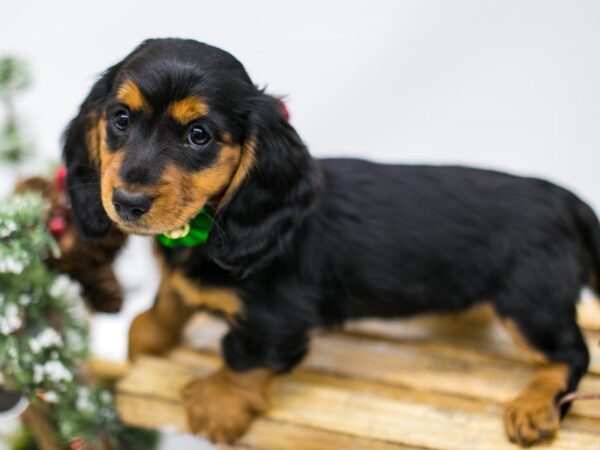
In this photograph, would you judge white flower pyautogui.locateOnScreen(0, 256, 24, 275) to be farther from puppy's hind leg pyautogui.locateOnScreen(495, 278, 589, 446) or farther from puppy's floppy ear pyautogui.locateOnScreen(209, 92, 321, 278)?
puppy's hind leg pyautogui.locateOnScreen(495, 278, 589, 446)

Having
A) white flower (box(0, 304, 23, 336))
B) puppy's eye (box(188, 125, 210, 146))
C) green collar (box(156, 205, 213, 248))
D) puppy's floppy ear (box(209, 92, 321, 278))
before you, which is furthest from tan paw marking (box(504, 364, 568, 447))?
white flower (box(0, 304, 23, 336))

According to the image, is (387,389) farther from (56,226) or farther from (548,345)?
(56,226)

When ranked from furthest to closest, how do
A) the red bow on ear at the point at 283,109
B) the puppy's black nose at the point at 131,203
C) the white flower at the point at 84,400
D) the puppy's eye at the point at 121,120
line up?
the white flower at the point at 84,400 < the red bow on ear at the point at 283,109 < the puppy's eye at the point at 121,120 < the puppy's black nose at the point at 131,203

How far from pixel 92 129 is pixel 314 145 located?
2194mm

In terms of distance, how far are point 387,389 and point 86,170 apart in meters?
1.14

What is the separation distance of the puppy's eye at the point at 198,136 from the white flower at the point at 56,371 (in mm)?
843

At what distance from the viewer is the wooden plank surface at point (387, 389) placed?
8.20 feet

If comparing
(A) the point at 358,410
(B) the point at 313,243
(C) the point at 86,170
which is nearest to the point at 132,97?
(C) the point at 86,170

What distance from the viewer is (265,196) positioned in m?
2.27

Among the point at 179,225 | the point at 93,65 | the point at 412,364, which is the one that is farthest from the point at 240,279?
the point at 93,65

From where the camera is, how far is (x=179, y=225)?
2150 millimetres

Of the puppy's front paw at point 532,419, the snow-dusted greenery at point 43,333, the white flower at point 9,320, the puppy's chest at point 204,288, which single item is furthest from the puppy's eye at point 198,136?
the puppy's front paw at point 532,419

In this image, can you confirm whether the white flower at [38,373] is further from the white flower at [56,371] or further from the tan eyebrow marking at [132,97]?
the tan eyebrow marking at [132,97]

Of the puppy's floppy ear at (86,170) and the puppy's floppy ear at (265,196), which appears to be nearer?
the puppy's floppy ear at (265,196)
